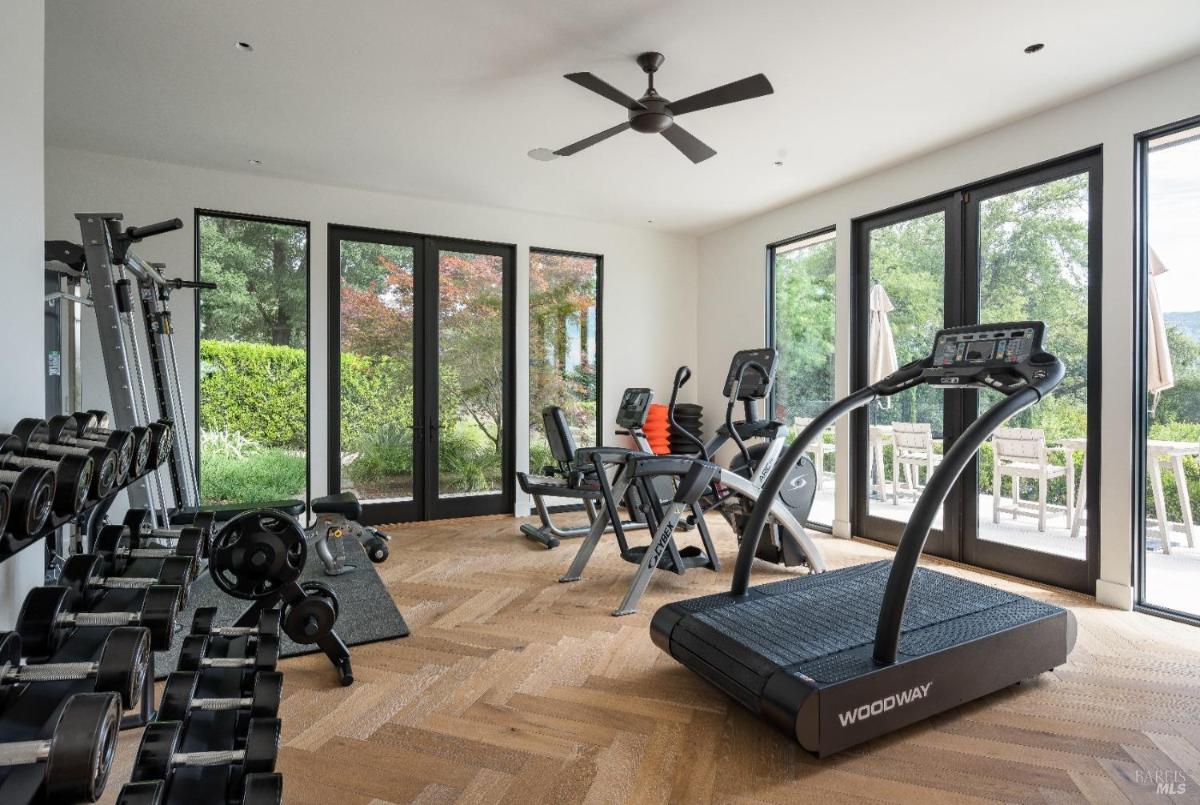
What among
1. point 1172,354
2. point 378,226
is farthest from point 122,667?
point 378,226

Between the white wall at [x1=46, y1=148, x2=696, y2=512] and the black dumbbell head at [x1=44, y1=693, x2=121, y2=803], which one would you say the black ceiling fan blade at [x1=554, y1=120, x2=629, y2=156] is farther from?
the black dumbbell head at [x1=44, y1=693, x2=121, y2=803]

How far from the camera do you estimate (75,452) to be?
127 cm

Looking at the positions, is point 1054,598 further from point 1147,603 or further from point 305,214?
point 305,214

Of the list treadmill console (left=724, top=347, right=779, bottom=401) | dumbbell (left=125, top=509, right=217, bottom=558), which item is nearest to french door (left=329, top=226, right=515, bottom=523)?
treadmill console (left=724, top=347, right=779, bottom=401)

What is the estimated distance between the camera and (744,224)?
20.7 ft

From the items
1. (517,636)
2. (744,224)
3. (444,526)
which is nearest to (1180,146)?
(744,224)

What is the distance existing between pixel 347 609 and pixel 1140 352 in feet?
15.0

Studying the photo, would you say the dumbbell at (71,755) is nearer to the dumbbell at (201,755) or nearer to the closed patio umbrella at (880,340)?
the dumbbell at (201,755)

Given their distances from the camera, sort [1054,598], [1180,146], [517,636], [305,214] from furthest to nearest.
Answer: [305,214] → [1054,598] → [1180,146] → [517,636]

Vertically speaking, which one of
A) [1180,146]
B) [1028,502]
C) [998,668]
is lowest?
[998,668]

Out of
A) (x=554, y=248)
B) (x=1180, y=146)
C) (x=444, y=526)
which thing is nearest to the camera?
(x=1180, y=146)

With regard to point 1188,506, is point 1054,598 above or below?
below

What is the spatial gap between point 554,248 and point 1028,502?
4521mm

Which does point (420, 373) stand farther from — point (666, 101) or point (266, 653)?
Answer: point (266, 653)
